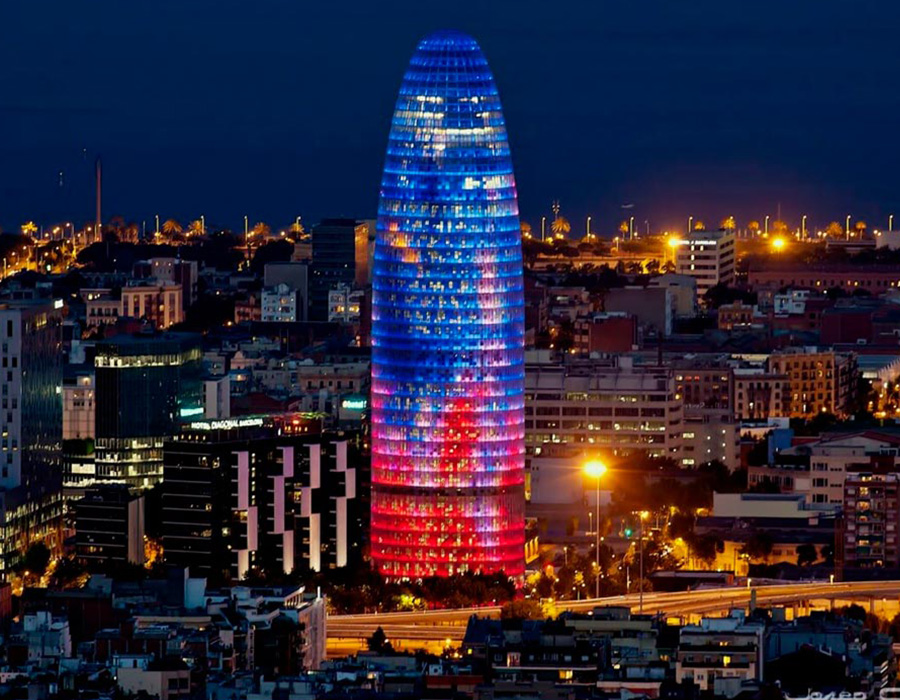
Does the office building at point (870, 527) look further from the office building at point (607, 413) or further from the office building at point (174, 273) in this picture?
the office building at point (174, 273)

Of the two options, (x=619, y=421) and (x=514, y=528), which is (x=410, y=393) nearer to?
(x=514, y=528)

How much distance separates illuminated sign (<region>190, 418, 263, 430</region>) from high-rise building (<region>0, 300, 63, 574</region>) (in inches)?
169

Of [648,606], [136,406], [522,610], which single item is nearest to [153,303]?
[136,406]

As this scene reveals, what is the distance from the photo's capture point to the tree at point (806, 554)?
108 metres

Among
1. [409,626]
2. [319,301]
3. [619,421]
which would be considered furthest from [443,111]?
[319,301]

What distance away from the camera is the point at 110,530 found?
106 metres

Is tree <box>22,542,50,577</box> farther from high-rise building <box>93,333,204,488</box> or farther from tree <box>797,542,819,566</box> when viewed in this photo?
tree <box>797,542,819,566</box>

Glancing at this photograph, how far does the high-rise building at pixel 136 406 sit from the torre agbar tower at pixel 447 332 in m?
11.8

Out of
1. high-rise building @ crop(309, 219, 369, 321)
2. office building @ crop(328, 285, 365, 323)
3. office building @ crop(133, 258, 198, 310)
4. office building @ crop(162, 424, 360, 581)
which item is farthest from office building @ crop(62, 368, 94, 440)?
office building @ crop(133, 258, 198, 310)

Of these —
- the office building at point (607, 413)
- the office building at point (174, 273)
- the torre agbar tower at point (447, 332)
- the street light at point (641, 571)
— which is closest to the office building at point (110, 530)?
the torre agbar tower at point (447, 332)

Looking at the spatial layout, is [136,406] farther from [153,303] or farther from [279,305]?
[279,305]

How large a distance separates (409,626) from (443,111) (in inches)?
458

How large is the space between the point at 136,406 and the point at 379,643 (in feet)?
84.3

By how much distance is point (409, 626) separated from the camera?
317 ft
